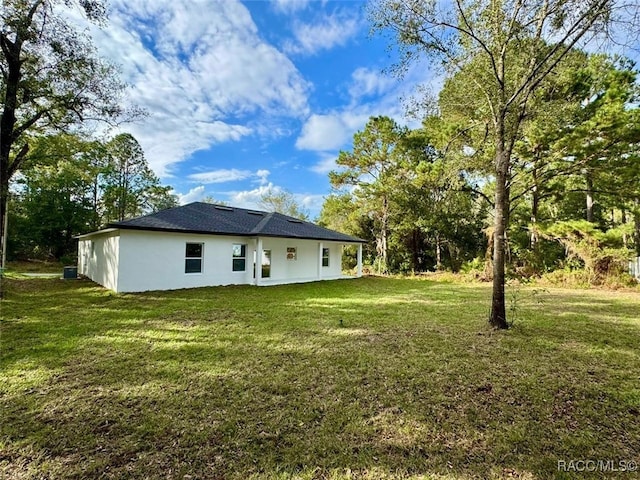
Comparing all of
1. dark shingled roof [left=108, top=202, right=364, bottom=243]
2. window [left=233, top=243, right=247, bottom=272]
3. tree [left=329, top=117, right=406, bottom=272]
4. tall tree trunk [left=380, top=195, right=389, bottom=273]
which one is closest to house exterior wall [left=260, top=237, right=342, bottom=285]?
dark shingled roof [left=108, top=202, right=364, bottom=243]

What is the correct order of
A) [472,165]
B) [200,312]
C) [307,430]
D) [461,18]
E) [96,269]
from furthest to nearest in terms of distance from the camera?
[96,269] → [472,165] → [200,312] → [461,18] → [307,430]

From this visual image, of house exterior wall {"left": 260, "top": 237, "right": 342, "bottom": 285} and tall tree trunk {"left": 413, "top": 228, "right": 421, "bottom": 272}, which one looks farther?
tall tree trunk {"left": 413, "top": 228, "right": 421, "bottom": 272}

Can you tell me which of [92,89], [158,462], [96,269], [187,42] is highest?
[187,42]

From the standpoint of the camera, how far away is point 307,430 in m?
2.74

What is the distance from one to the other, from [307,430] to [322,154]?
24.1 m

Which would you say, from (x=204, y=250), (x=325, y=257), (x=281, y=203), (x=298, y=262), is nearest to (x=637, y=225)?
(x=325, y=257)

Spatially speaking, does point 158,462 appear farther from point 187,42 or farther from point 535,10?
point 187,42

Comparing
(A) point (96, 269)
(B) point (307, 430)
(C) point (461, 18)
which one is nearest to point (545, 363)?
(B) point (307, 430)

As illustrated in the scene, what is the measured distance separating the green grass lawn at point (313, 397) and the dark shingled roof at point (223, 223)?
185 inches

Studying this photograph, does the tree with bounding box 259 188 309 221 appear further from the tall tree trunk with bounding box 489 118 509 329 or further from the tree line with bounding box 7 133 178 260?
the tall tree trunk with bounding box 489 118 509 329

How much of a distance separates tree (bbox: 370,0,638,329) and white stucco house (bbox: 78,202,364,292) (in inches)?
351

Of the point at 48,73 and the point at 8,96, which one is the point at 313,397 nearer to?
the point at 8,96

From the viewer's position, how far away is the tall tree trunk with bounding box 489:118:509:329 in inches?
235

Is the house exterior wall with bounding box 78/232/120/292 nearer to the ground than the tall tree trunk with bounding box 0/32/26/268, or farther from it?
nearer to the ground
